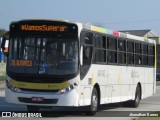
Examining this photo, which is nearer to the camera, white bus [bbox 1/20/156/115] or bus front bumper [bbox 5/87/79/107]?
bus front bumper [bbox 5/87/79/107]

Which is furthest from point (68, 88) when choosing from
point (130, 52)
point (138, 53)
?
point (138, 53)

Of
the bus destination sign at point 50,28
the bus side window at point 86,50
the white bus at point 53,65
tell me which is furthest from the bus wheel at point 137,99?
the bus destination sign at point 50,28

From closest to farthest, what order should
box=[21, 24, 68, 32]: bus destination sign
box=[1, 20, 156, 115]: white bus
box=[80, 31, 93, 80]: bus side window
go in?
box=[1, 20, 156, 115]: white bus
box=[21, 24, 68, 32]: bus destination sign
box=[80, 31, 93, 80]: bus side window

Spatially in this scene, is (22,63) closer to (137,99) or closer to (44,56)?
(44,56)

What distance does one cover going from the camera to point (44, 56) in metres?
15.6

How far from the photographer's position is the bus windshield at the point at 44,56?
15.5 m

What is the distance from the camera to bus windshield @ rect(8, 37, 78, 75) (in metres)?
15.5

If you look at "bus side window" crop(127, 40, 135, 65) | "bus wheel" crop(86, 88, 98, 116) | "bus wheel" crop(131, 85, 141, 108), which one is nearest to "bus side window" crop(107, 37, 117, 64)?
"bus side window" crop(127, 40, 135, 65)

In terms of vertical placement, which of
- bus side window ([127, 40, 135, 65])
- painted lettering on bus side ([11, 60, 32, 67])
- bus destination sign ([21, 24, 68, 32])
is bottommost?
painted lettering on bus side ([11, 60, 32, 67])

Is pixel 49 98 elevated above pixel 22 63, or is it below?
below

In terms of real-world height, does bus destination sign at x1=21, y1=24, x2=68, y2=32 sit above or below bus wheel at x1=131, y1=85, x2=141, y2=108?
above

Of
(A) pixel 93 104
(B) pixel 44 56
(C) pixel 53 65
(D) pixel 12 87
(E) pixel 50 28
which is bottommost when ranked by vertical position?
(A) pixel 93 104

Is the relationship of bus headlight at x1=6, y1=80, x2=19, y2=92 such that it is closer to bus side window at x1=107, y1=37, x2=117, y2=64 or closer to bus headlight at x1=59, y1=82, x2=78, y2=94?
bus headlight at x1=59, y1=82, x2=78, y2=94

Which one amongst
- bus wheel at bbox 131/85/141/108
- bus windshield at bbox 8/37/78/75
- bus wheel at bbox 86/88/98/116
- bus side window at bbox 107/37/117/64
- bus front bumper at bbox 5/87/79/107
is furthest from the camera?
bus wheel at bbox 131/85/141/108
